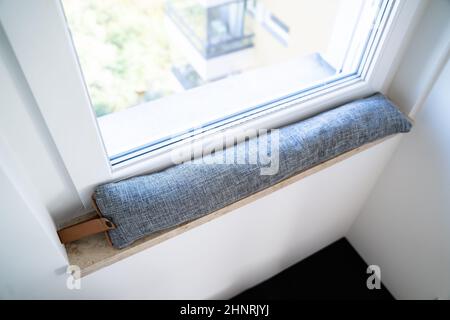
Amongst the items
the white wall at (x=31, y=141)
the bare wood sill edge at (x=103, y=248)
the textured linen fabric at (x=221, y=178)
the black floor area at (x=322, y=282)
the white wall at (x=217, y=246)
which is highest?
the white wall at (x=31, y=141)

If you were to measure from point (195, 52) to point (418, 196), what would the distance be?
49.8 inches

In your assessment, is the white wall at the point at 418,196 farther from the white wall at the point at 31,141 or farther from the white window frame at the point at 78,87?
the white wall at the point at 31,141

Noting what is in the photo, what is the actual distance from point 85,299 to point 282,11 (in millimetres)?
1652

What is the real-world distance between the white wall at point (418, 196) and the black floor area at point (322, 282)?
68mm

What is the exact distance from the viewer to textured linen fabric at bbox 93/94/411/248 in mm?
689

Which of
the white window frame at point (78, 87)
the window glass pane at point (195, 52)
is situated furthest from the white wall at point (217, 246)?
the window glass pane at point (195, 52)

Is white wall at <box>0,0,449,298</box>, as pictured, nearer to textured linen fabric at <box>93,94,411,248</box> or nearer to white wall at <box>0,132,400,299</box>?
white wall at <box>0,132,400,299</box>

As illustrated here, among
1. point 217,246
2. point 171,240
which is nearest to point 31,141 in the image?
point 171,240

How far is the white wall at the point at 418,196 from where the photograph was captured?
866 mm

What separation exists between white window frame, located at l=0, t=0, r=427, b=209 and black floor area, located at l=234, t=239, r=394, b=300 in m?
0.83

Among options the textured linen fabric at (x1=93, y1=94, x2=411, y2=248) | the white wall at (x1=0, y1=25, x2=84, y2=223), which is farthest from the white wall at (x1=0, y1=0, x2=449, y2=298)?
the textured linen fabric at (x1=93, y1=94, x2=411, y2=248)

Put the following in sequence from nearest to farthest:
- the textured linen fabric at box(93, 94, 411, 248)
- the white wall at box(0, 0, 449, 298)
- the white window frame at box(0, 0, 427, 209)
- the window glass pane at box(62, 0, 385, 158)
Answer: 1. the white window frame at box(0, 0, 427, 209)
2. the white wall at box(0, 0, 449, 298)
3. the textured linen fabric at box(93, 94, 411, 248)
4. the window glass pane at box(62, 0, 385, 158)

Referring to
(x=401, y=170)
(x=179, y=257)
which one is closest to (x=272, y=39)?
(x=401, y=170)

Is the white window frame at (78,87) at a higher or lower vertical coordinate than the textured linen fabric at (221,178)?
higher
